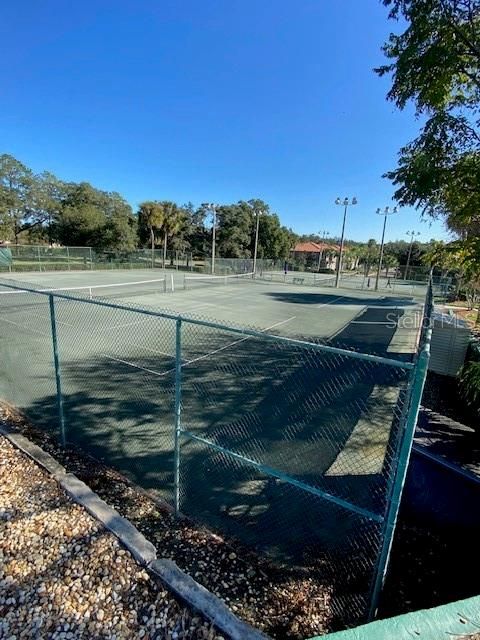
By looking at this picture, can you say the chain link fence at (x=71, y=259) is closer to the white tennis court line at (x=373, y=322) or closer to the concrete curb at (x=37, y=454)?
the white tennis court line at (x=373, y=322)

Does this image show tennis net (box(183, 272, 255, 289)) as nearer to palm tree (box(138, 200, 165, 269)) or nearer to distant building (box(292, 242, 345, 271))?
palm tree (box(138, 200, 165, 269))

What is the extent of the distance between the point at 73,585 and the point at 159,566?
0.58 meters

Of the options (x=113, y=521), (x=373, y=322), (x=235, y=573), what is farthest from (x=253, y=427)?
(x=373, y=322)

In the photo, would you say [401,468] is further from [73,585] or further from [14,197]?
[14,197]

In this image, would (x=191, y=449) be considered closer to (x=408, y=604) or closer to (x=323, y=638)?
(x=408, y=604)

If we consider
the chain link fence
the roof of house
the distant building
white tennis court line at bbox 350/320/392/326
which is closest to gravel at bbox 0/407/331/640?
white tennis court line at bbox 350/320/392/326

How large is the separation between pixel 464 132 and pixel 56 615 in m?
7.18

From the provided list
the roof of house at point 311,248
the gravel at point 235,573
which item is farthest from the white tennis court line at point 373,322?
the roof of house at point 311,248

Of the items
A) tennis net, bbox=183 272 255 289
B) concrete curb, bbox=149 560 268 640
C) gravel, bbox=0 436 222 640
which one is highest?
concrete curb, bbox=149 560 268 640

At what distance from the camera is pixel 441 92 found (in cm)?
522

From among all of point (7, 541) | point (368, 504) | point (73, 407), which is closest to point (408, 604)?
point (368, 504)

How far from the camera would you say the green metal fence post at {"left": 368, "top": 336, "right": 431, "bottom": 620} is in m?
2.06

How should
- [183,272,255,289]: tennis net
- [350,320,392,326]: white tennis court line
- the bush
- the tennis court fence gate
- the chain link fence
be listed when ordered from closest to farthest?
the tennis court fence gate < the bush < [350,320,392,326]: white tennis court line < [183,272,255,289]: tennis net < the chain link fence

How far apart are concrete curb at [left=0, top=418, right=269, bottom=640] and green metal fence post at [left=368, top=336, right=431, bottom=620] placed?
3.00 ft
